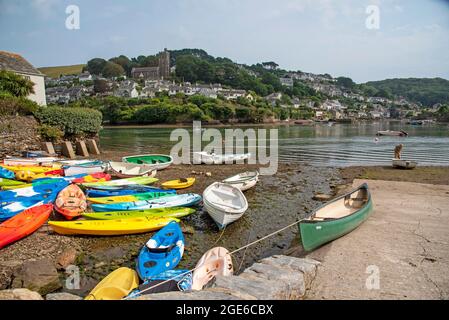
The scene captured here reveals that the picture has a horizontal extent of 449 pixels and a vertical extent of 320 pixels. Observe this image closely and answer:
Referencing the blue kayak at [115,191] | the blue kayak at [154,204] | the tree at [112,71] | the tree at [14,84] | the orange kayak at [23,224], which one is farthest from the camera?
the tree at [112,71]

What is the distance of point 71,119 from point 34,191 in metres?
16.9

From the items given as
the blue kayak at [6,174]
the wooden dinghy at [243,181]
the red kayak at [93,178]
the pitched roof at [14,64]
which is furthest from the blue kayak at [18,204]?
the pitched roof at [14,64]

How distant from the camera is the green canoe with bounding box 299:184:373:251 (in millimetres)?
8211

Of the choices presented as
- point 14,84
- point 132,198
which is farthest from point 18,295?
point 14,84

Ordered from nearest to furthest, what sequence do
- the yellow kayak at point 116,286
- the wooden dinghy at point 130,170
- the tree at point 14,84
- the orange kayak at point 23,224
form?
the yellow kayak at point 116,286 → the orange kayak at point 23,224 → the wooden dinghy at point 130,170 → the tree at point 14,84

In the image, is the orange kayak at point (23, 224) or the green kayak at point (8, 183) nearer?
the orange kayak at point (23, 224)

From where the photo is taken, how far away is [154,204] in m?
12.3

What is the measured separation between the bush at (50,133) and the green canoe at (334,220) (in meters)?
24.0

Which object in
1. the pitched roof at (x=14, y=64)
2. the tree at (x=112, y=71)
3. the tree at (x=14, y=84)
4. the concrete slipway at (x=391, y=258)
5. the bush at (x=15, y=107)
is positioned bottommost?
the concrete slipway at (x=391, y=258)

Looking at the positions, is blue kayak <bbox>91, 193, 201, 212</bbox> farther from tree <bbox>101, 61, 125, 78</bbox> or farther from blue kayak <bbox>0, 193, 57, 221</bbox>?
tree <bbox>101, 61, 125, 78</bbox>

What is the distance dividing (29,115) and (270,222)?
23.7 m

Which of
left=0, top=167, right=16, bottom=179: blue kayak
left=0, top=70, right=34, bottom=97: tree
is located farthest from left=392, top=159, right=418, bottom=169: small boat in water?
left=0, top=70, right=34, bottom=97: tree

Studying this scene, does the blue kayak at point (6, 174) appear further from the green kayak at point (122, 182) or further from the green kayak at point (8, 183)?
the green kayak at point (122, 182)

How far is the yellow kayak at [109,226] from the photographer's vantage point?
9438mm
